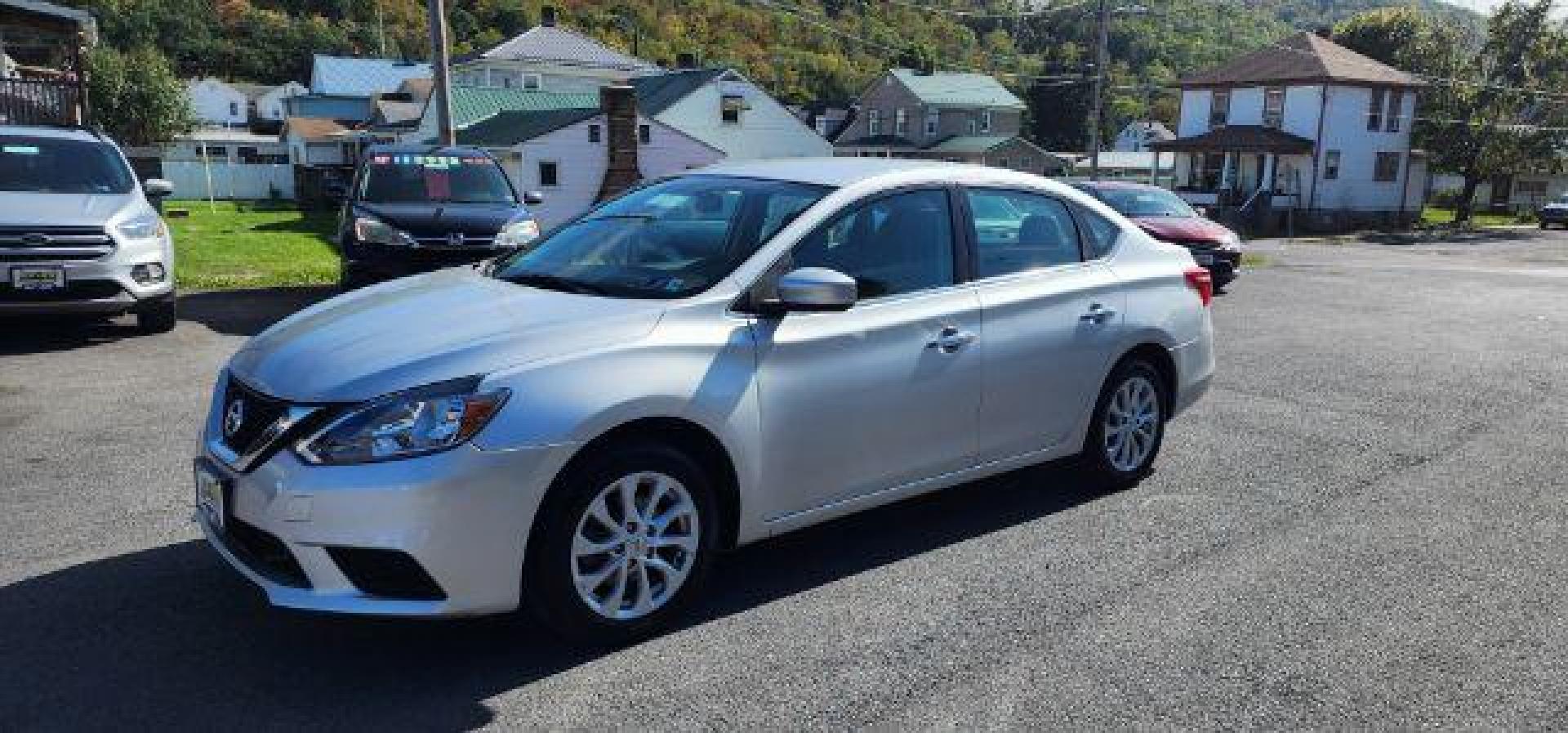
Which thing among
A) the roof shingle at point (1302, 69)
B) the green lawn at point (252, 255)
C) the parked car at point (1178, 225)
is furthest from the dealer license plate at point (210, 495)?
the roof shingle at point (1302, 69)

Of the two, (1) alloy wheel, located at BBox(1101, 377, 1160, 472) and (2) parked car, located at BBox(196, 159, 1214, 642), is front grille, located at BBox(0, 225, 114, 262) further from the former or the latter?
(1) alloy wheel, located at BBox(1101, 377, 1160, 472)

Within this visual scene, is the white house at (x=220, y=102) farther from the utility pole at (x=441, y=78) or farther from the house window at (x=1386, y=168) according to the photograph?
the utility pole at (x=441, y=78)

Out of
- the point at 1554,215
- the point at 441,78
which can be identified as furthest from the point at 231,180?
the point at 1554,215

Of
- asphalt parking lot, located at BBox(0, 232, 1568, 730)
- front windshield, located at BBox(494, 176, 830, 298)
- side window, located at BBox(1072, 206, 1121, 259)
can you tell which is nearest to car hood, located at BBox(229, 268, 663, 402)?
front windshield, located at BBox(494, 176, 830, 298)

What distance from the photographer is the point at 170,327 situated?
9570 mm

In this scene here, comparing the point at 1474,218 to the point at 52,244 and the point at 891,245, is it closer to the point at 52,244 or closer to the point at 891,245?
the point at 891,245

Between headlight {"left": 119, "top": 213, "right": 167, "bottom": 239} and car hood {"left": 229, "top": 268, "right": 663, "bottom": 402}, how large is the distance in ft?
18.6

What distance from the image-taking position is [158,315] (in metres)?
9.31

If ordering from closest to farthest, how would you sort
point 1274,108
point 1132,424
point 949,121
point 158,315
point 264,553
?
point 264,553, point 1132,424, point 158,315, point 1274,108, point 949,121

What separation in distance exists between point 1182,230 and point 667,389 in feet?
44.9

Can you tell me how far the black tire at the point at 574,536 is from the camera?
3533 millimetres

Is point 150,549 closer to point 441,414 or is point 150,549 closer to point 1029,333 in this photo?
point 441,414

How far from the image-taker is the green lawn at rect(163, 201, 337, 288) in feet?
43.4

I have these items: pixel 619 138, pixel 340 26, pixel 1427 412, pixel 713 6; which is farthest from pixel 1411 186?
pixel 340 26
